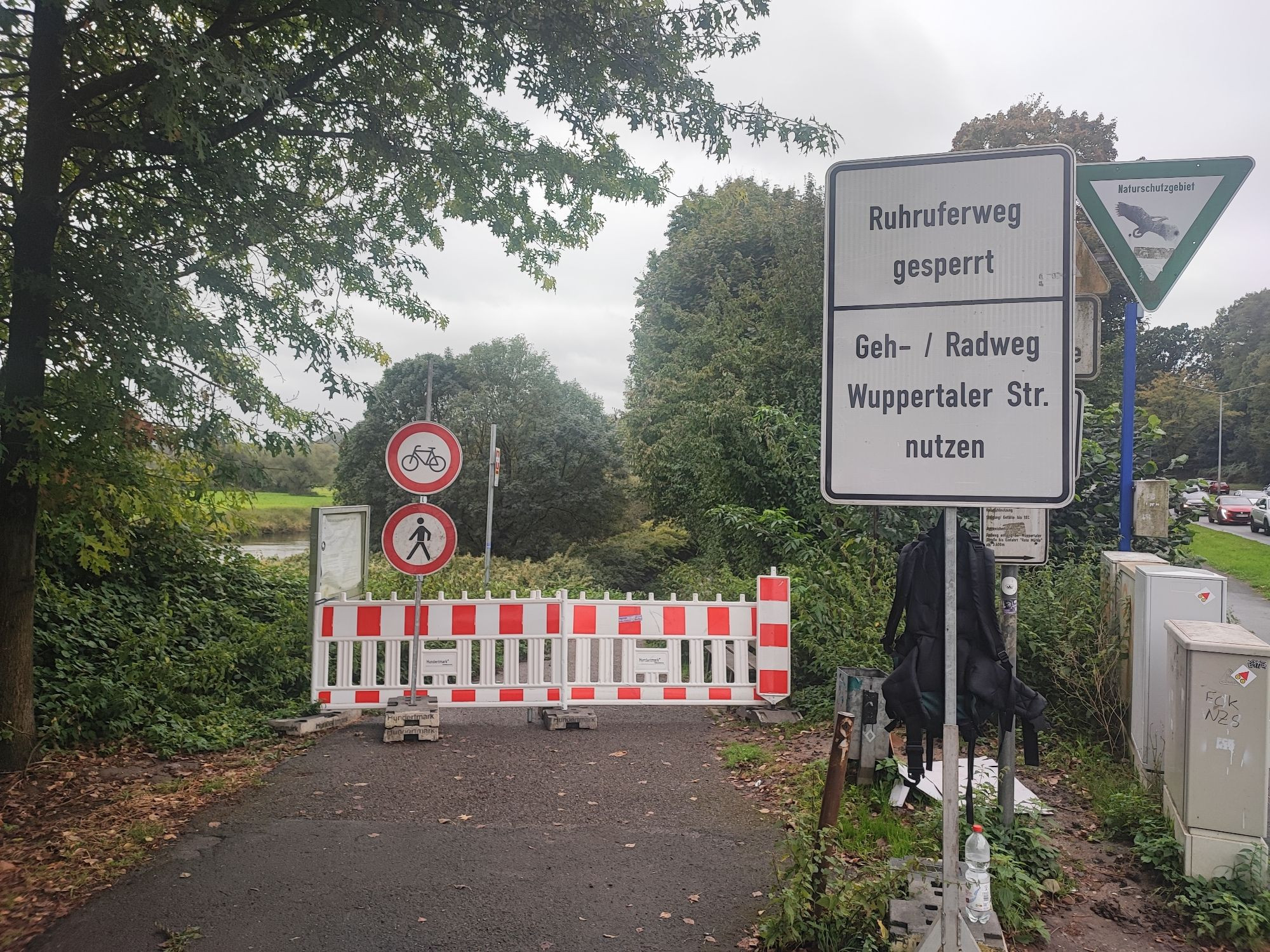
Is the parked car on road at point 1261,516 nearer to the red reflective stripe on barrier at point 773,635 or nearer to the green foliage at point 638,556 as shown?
the green foliage at point 638,556

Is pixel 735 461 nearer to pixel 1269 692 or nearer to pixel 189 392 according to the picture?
pixel 189 392

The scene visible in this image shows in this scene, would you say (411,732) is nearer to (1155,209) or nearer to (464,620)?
(464,620)

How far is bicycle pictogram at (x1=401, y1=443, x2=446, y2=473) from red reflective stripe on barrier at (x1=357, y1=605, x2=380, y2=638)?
1442 mm

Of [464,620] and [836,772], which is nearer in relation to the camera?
[836,772]

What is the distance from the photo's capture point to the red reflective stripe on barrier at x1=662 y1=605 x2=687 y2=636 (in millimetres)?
8398

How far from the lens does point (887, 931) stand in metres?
3.57

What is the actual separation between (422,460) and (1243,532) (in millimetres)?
38132

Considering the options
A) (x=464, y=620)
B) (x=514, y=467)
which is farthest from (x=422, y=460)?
(x=514, y=467)

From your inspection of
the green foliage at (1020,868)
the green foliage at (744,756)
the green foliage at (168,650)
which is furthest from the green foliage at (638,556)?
the green foliage at (1020,868)

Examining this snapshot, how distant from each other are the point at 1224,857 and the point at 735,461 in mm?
11377

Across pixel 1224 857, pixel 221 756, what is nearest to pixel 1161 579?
pixel 1224 857

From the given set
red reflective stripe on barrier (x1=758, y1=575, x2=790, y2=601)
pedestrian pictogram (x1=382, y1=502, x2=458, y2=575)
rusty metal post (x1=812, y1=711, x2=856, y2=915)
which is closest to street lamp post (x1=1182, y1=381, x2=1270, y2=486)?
red reflective stripe on barrier (x1=758, y1=575, x2=790, y2=601)

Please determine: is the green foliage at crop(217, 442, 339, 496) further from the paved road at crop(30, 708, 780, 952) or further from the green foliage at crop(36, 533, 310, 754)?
the green foliage at crop(36, 533, 310, 754)

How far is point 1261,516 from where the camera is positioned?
3397cm
